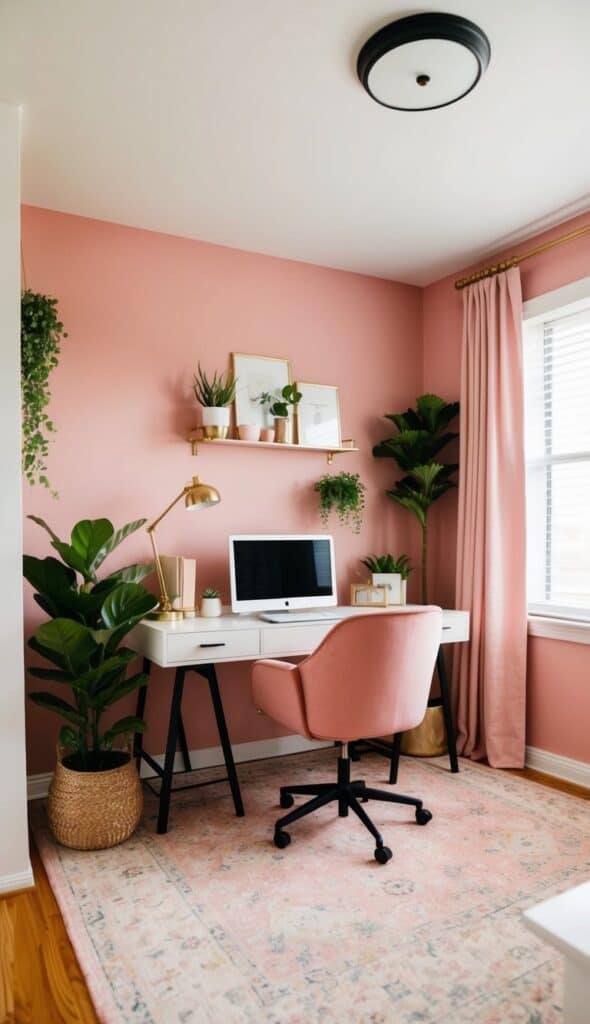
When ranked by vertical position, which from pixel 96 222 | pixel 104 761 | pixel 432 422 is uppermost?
pixel 96 222

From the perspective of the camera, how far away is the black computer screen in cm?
324

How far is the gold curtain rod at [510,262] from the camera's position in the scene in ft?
10.5

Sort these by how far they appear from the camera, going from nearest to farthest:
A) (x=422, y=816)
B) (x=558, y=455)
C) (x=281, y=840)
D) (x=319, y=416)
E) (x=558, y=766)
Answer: (x=281, y=840)
(x=422, y=816)
(x=558, y=766)
(x=558, y=455)
(x=319, y=416)

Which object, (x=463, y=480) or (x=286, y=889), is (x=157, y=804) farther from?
(x=463, y=480)

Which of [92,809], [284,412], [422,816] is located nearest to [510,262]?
[284,412]

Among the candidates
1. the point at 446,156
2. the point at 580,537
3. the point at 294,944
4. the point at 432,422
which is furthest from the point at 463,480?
the point at 294,944

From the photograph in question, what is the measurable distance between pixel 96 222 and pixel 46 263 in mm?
318

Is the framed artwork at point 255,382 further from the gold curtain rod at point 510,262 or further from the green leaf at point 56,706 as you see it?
the green leaf at point 56,706

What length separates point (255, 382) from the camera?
361cm

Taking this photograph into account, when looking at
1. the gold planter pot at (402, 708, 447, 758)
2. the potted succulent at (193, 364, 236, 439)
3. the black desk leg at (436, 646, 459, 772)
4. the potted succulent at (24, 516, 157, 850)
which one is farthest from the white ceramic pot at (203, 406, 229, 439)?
the gold planter pot at (402, 708, 447, 758)

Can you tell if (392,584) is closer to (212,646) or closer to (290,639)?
(290,639)

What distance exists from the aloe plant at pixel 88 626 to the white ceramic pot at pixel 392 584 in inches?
54.2

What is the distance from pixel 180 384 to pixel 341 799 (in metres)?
2.01

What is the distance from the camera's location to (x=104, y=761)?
2789 mm
